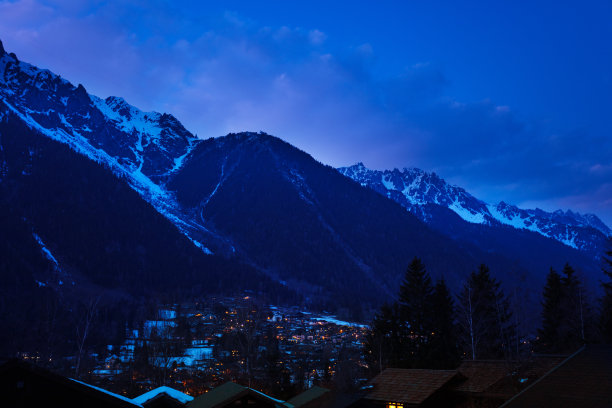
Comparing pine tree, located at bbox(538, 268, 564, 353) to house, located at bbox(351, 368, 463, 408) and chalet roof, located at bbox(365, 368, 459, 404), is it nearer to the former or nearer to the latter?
house, located at bbox(351, 368, 463, 408)

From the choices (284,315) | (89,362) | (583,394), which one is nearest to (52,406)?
(583,394)

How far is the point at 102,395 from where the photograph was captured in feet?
69.2

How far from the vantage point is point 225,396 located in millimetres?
29500

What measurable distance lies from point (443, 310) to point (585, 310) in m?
14.3

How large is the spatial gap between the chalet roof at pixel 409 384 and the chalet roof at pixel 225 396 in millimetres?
8116

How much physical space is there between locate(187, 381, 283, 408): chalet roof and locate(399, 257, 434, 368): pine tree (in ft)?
85.9

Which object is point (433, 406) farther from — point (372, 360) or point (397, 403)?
point (372, 360)

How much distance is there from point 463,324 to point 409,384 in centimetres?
2339

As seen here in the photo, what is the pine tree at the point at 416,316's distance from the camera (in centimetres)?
5478

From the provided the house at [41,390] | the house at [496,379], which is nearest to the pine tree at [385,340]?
the house at [496,379]

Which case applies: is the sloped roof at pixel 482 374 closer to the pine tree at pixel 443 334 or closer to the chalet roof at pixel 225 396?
the chalet roof at pixel 225 396

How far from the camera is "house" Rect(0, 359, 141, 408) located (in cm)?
2000

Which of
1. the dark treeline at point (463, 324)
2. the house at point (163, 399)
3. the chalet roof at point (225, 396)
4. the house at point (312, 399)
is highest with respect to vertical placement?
the dark treeline at point (463, 324)

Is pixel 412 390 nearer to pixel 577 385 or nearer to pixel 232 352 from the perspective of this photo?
pixel 577 385
